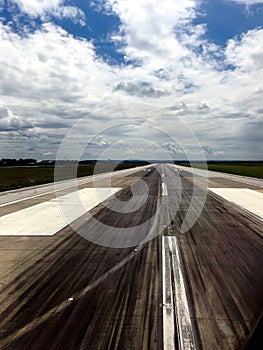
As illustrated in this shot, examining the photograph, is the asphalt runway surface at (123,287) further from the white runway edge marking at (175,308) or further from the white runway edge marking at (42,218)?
the white runway edge marking at (42,218)

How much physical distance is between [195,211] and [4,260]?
878 centimetres

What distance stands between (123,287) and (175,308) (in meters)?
1.15

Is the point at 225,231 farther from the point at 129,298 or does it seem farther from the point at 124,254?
the point at 129,298

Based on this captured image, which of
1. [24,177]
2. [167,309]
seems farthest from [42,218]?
[24,177]

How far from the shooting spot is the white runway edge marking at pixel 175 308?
153 inches

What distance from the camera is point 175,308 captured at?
4.73m

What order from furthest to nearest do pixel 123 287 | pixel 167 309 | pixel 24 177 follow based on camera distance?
pixel 24 177 < pixel 123 287 < pixel 167 309

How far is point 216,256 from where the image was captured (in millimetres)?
7383

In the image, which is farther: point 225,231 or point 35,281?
point 225,231

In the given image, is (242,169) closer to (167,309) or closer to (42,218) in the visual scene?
(42,218)

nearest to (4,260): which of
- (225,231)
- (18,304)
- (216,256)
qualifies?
(18,304)

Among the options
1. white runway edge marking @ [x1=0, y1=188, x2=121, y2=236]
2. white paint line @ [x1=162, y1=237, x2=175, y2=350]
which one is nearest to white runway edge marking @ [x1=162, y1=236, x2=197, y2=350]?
white paint line @ [x1=162, y1=237, x2=175, y2=350]

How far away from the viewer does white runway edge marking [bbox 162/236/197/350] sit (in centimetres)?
389

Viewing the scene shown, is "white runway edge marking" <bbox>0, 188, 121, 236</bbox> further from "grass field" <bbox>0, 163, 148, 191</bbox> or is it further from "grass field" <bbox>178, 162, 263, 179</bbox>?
"grass field" <bbox>178, 162, 263, 179</bbox>
